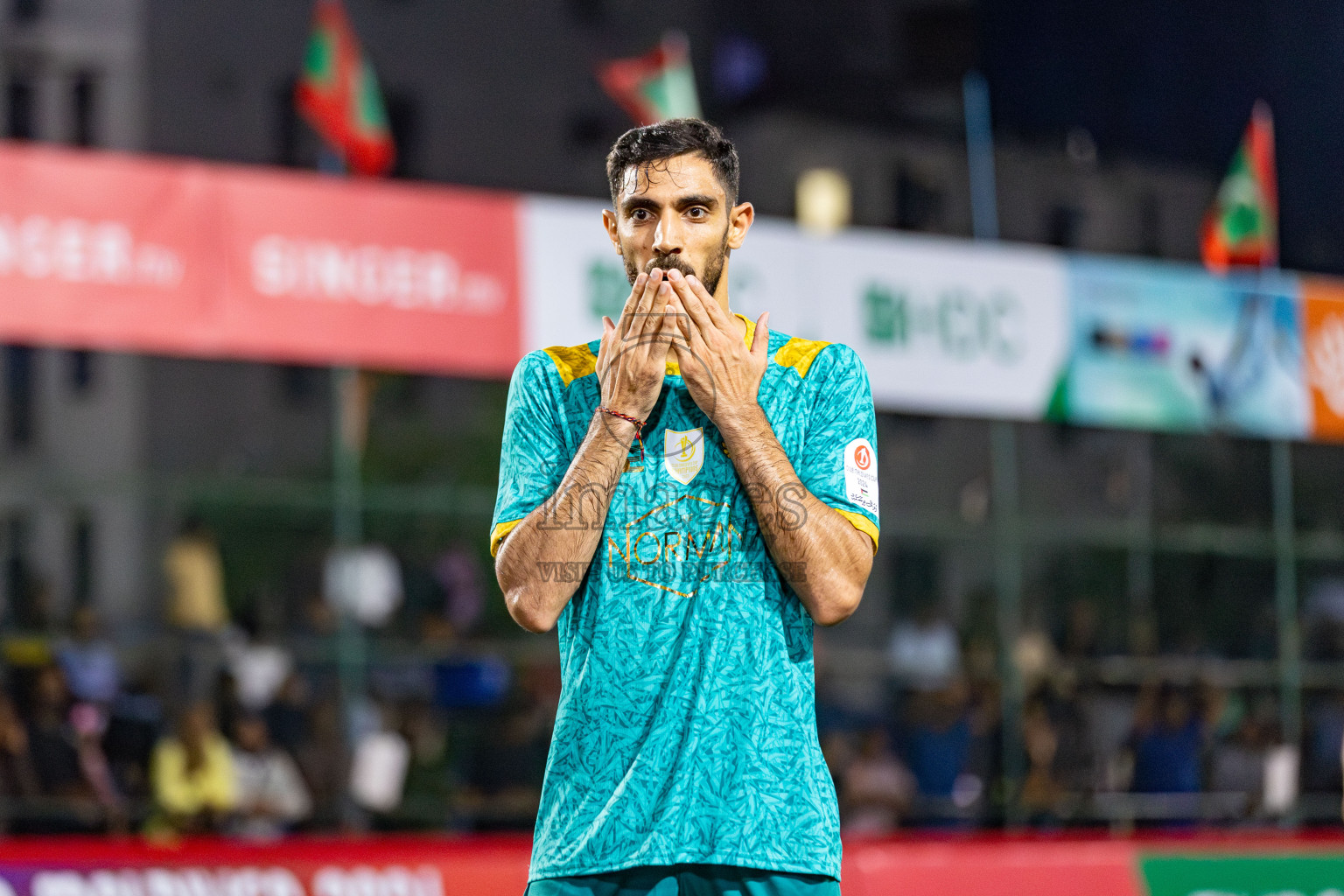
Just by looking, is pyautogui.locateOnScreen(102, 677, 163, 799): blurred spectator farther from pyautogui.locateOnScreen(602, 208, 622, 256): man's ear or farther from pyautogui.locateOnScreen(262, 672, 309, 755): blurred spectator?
pyautogui.locateOnScreen(602, 208, 622, 256): man's ear

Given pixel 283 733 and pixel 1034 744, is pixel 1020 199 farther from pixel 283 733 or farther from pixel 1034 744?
pixel 283 733

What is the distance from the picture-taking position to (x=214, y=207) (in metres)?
8.05

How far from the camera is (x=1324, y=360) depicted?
10.6m

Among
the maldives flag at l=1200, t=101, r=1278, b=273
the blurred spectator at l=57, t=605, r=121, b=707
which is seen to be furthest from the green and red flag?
the blurred spectator at l=57, t=605, r=121, b=707

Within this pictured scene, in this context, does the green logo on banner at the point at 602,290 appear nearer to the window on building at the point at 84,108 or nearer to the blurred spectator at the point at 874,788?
the blurred spectator at the point at 874,788

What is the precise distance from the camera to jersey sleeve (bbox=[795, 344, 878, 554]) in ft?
8.60

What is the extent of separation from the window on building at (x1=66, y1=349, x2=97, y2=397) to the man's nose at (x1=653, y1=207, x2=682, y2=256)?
2132cm

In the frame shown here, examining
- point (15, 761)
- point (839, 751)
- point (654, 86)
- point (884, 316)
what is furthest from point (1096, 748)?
point (15, 761)

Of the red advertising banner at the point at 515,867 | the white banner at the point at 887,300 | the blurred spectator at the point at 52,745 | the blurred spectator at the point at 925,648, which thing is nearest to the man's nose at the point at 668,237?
the red advertising banner at the point at 515,867

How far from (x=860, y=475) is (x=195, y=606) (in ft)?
28.9

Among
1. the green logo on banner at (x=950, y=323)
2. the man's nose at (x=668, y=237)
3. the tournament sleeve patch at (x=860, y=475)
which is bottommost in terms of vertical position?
the tournament sleeve patch at (x=860, y=475)

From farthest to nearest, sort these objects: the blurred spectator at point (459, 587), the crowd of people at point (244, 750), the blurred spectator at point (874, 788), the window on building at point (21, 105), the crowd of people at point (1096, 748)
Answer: the window on building at point (21, 105) → the blurred spectator at point (459, 587) → the crowd of people at point (1096, 748) → the blurred spectator at point (874, 788) → the crowd of people at point (244, 750)

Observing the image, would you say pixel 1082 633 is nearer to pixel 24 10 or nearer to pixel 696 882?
pixel 696 882

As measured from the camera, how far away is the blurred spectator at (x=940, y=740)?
11.6 metres
